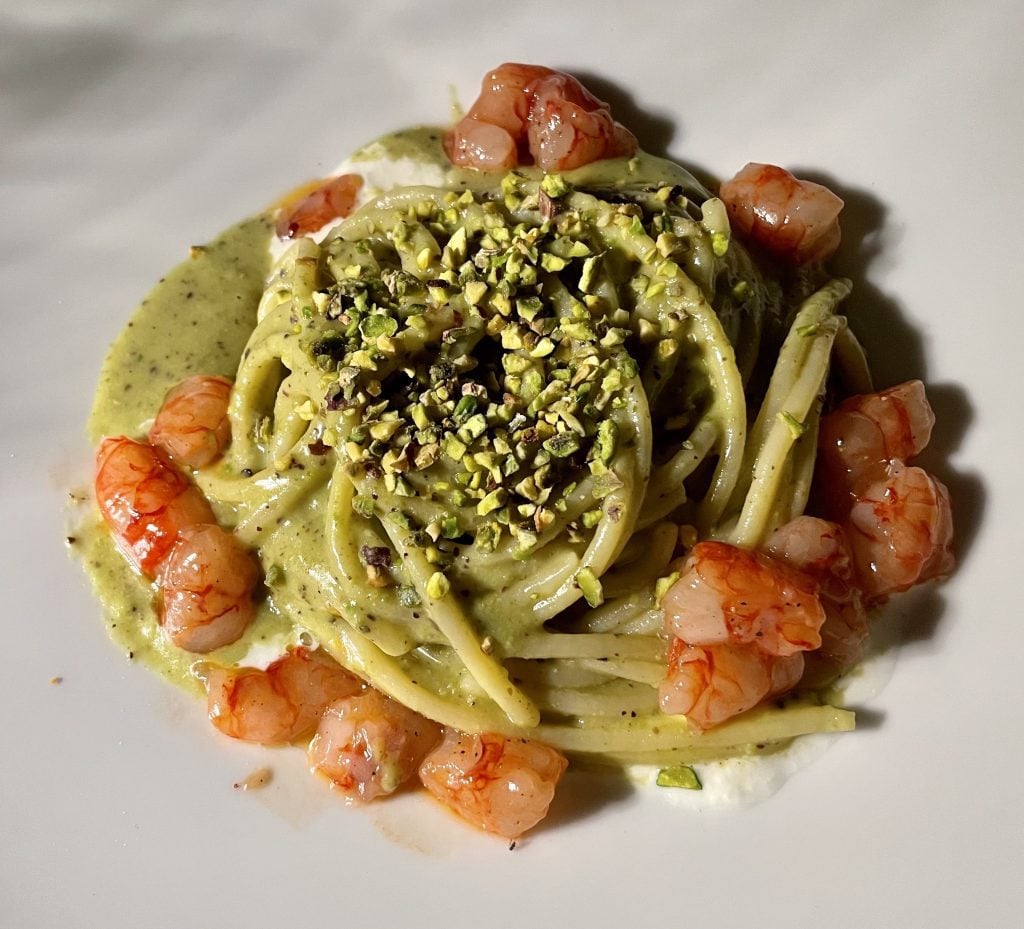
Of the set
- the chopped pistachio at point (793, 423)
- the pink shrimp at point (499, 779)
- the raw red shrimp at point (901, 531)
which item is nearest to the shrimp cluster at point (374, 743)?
the pink shrimp at point (499, 779)

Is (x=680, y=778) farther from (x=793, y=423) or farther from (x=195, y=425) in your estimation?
(x=195, y=425)

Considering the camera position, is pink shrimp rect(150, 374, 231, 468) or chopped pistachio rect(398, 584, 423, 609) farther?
pink shrimp rect(150, 374, 231, 468)

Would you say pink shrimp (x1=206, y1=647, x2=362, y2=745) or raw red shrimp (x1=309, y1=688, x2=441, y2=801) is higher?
pink shrimp (x1=206, y1=647, x2=362, y2=745)

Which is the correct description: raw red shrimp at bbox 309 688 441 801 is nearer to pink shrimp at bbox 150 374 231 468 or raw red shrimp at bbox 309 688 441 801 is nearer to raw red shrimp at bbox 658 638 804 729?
raw red shrimp at bbox 658 638 804 729

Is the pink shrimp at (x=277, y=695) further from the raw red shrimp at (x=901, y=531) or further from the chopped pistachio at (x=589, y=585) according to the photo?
the raw red shrimp at (x=901, y=531)

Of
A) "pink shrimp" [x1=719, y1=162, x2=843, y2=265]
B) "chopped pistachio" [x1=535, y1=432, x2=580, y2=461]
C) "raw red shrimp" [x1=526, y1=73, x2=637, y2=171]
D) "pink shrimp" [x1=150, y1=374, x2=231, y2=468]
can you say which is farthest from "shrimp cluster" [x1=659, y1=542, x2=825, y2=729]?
"pink shrimp" [x1=150, y1=374, x2=231, y2=468]
